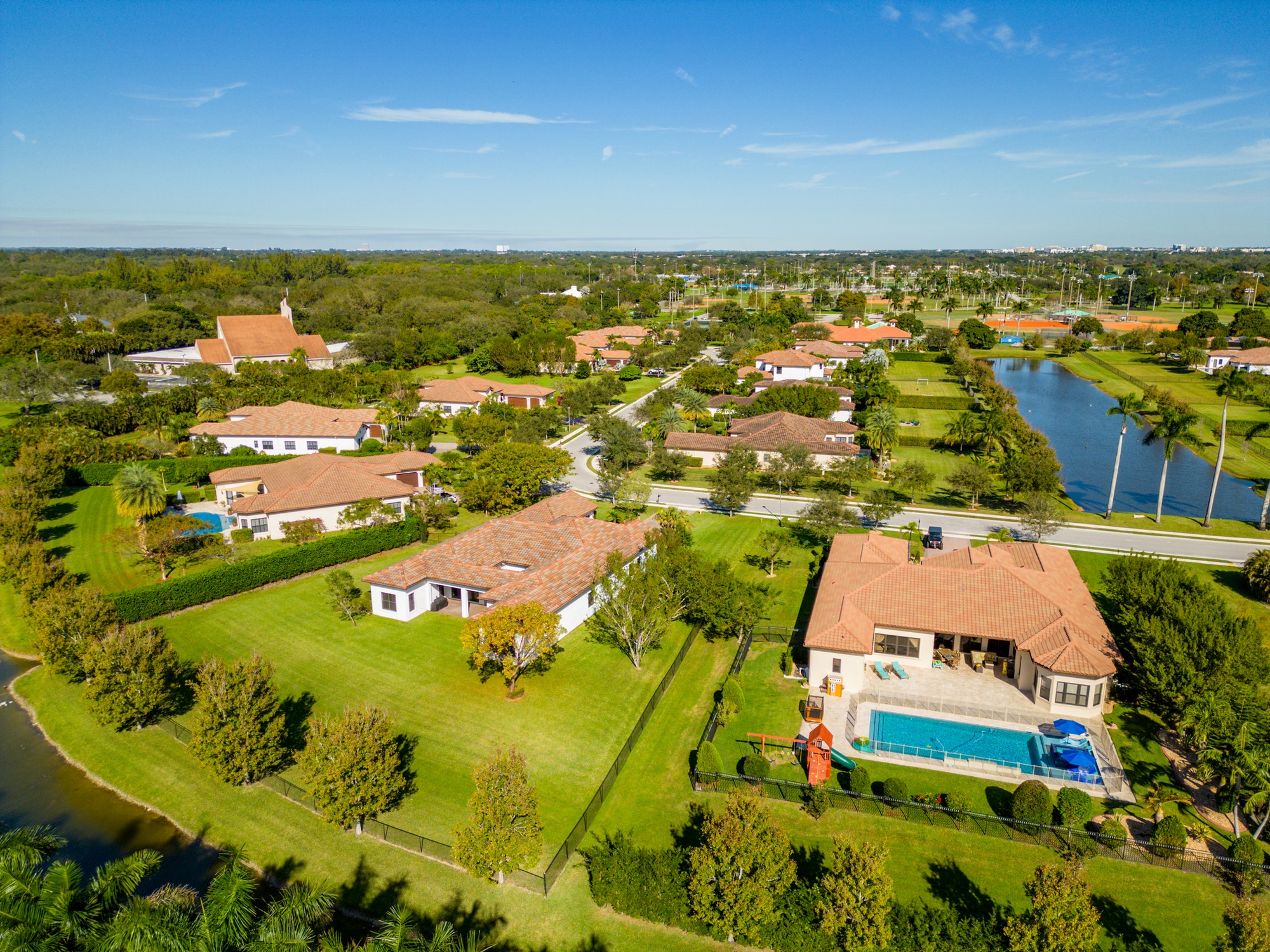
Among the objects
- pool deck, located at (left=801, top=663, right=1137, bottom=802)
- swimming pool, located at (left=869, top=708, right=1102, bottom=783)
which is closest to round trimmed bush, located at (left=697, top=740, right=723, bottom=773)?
pool deck, located at (left=801, top=663, right=1137, bottom=802)

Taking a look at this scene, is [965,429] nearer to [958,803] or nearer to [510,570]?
[510,570]

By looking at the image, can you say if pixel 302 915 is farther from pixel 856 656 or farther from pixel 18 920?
pixel 856 656

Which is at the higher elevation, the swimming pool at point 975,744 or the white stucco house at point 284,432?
the white stucco house at point 284,432

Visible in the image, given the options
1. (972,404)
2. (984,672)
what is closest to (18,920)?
(984,672)

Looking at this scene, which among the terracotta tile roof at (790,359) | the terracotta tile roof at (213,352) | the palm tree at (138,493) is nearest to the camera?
the palm tree at (138,493)

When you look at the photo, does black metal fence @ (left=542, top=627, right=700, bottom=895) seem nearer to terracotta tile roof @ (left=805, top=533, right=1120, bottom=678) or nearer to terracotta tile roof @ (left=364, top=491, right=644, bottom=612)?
terracotta tile roof @ (left=364, top=491, right=644, bottom=612)

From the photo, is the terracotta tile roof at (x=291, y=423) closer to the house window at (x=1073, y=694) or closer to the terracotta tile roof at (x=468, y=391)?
the terracotta tile roof at (x=468, y=391)

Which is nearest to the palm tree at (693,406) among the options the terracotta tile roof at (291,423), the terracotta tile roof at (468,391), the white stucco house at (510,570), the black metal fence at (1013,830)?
the terracotta tile roof at (468,391)
